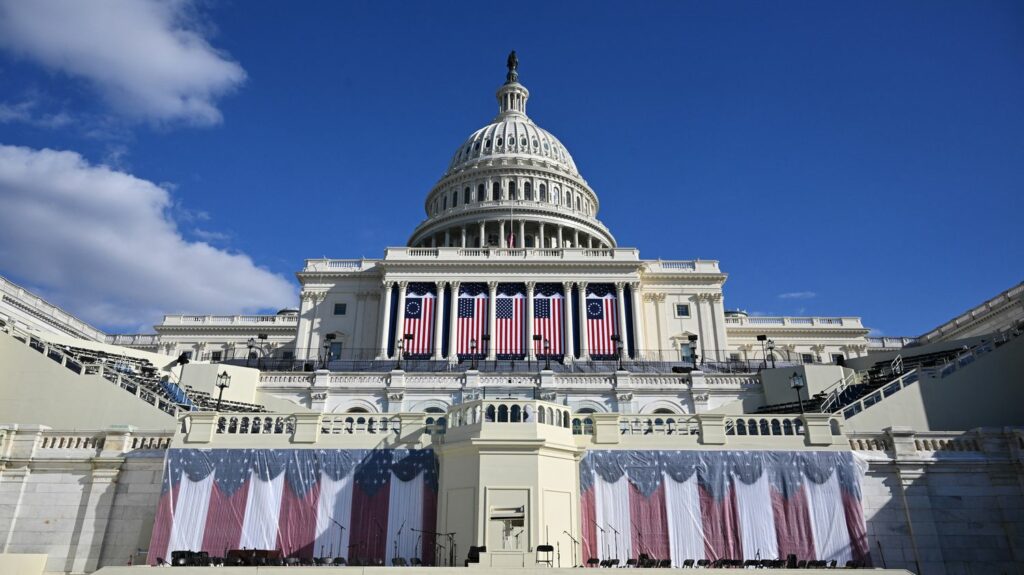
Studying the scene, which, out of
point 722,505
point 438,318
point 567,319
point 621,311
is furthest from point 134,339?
point 722,505

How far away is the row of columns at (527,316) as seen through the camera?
5894 centimetres

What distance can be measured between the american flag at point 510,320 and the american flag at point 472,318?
1288 millimetres

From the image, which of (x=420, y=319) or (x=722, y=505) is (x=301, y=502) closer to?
(x=722, y=505)

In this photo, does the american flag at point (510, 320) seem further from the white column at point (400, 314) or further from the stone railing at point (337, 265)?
the stone railing at point (337, 265)

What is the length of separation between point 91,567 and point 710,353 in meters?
52.7

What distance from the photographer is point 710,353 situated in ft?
206

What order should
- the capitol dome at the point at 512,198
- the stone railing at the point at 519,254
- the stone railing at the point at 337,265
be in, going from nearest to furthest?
the stone railing at the point at 519,254 < the stone railing at the point at 337,265 < the capitol dome at the point at 512,198

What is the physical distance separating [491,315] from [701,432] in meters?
39.9

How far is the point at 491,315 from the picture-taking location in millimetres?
60719

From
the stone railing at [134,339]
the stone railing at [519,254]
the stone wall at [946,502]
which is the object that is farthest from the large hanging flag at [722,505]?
the stone railing at [134,339]

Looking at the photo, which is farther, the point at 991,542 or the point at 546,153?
the point at 546,153

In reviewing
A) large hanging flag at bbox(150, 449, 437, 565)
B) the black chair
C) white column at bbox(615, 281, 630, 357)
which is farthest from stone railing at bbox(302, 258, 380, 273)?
the black chair

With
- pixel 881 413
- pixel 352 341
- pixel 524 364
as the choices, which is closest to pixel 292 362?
pixel 352 341

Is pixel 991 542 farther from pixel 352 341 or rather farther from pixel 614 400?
pixel 352 341
